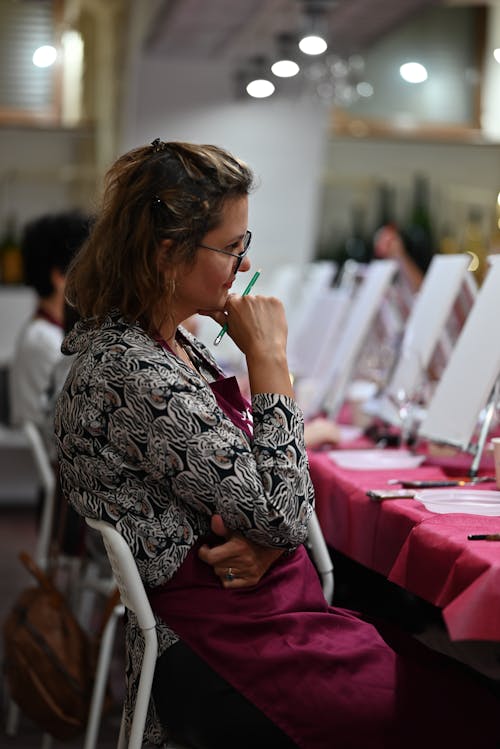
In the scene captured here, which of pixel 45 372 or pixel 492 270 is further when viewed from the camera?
pixel 45 372

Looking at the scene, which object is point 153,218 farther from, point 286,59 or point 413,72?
point 413,72

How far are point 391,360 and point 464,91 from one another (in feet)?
15.0

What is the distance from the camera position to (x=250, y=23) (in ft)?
16.0

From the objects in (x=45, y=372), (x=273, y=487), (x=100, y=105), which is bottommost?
(x=45, y=372)

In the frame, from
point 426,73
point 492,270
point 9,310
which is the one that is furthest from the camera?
point 426,73

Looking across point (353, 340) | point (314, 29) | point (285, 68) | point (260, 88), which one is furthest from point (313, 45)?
point (353, 340)

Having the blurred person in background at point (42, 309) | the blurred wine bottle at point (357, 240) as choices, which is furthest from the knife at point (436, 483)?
the blurred wine bottle at point (357, 240)

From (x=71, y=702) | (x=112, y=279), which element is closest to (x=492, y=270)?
(x=112, y=279)

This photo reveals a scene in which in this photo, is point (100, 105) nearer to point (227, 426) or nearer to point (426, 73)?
point (426, 73)

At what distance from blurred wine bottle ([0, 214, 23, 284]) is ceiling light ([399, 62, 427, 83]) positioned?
8.65 feet

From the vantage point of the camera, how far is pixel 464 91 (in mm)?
6941

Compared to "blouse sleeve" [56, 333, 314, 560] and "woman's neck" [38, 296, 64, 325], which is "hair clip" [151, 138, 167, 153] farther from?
"woman's neck" [38, 296, 64, 325]

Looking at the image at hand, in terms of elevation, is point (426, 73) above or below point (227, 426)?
above

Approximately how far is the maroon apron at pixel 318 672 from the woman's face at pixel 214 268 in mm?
349
